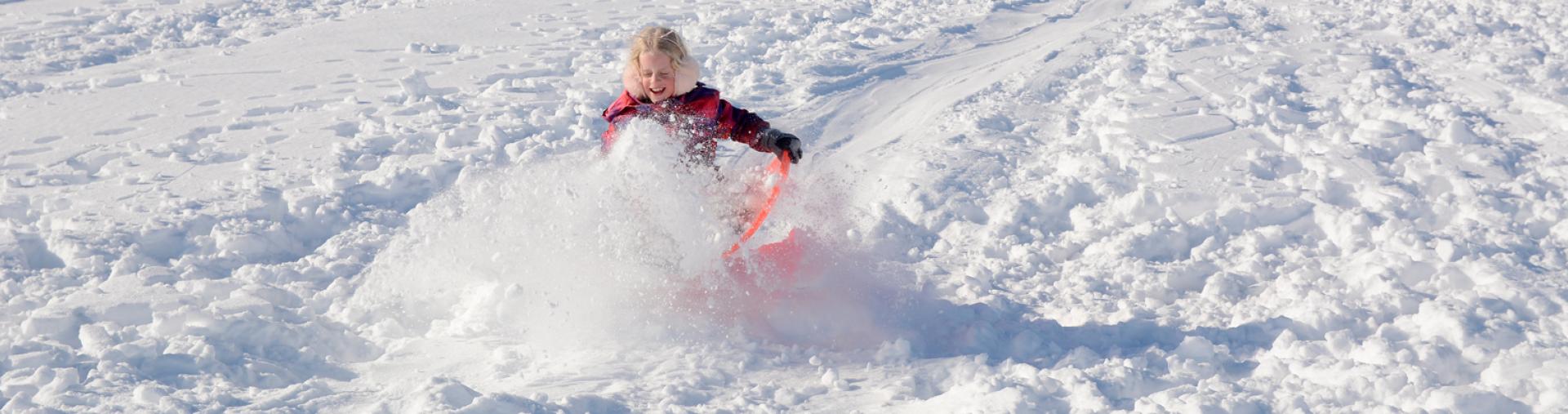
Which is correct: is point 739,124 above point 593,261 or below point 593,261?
above

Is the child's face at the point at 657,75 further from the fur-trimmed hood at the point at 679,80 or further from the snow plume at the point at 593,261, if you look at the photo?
the snow plume at the point at 593,261

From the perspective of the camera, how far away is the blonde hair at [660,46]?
400cm

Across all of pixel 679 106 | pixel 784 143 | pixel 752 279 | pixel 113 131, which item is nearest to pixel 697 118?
pixel 679 106

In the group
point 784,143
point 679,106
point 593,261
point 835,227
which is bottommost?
point 835,227

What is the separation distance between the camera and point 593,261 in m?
4.13

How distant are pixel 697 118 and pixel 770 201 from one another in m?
0.47

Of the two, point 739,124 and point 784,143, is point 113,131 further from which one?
point 784,143

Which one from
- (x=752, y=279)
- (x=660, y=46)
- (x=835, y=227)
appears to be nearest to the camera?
(x=660, y=46)

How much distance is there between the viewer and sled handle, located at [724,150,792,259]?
13.9ft

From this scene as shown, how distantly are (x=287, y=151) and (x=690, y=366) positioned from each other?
134 inches

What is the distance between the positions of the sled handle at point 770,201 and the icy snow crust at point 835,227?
9cm

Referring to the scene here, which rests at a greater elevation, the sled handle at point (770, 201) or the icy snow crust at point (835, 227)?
the sled handle at point (770, 201)

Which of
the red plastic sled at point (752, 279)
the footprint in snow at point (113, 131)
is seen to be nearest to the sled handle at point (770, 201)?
the red plastic sled at point (752, 279)

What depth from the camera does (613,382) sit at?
354 centimetres
